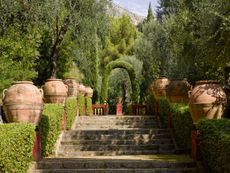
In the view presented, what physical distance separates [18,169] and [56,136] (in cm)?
532

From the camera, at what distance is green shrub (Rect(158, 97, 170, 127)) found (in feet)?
55.5

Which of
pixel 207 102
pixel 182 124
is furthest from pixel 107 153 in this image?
pixel 207 102

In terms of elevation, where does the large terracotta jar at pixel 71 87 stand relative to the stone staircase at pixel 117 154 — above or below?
above

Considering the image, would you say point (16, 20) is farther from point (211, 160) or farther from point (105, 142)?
point (211, 160)

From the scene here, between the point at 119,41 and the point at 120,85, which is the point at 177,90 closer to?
the point at 120,85

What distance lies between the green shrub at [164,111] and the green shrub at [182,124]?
1.55 meters

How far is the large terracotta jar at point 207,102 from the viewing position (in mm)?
11141

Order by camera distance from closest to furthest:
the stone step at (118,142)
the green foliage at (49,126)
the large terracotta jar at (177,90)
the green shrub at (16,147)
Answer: the green shrub at (16,147) < the green foliage at (49,126) < the stone step at (118,142) < the large terracotta jar at (177,90)

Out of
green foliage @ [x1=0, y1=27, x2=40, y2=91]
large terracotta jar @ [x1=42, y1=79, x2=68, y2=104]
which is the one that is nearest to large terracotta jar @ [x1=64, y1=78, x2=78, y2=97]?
green foliage @ [x1=0, y1=27, x2=40, y2=91]

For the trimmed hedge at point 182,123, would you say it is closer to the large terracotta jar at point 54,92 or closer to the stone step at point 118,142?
the stone step at point 118,142

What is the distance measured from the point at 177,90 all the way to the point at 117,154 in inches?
135

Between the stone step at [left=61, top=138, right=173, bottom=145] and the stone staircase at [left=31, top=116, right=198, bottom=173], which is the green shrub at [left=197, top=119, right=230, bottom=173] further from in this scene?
the stone step at [left=61, top=138, right=173, bottom=145]

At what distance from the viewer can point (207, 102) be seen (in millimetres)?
11133

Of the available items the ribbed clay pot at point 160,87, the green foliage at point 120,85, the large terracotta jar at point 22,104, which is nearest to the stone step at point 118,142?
the large terracotta jar at point 22,104
